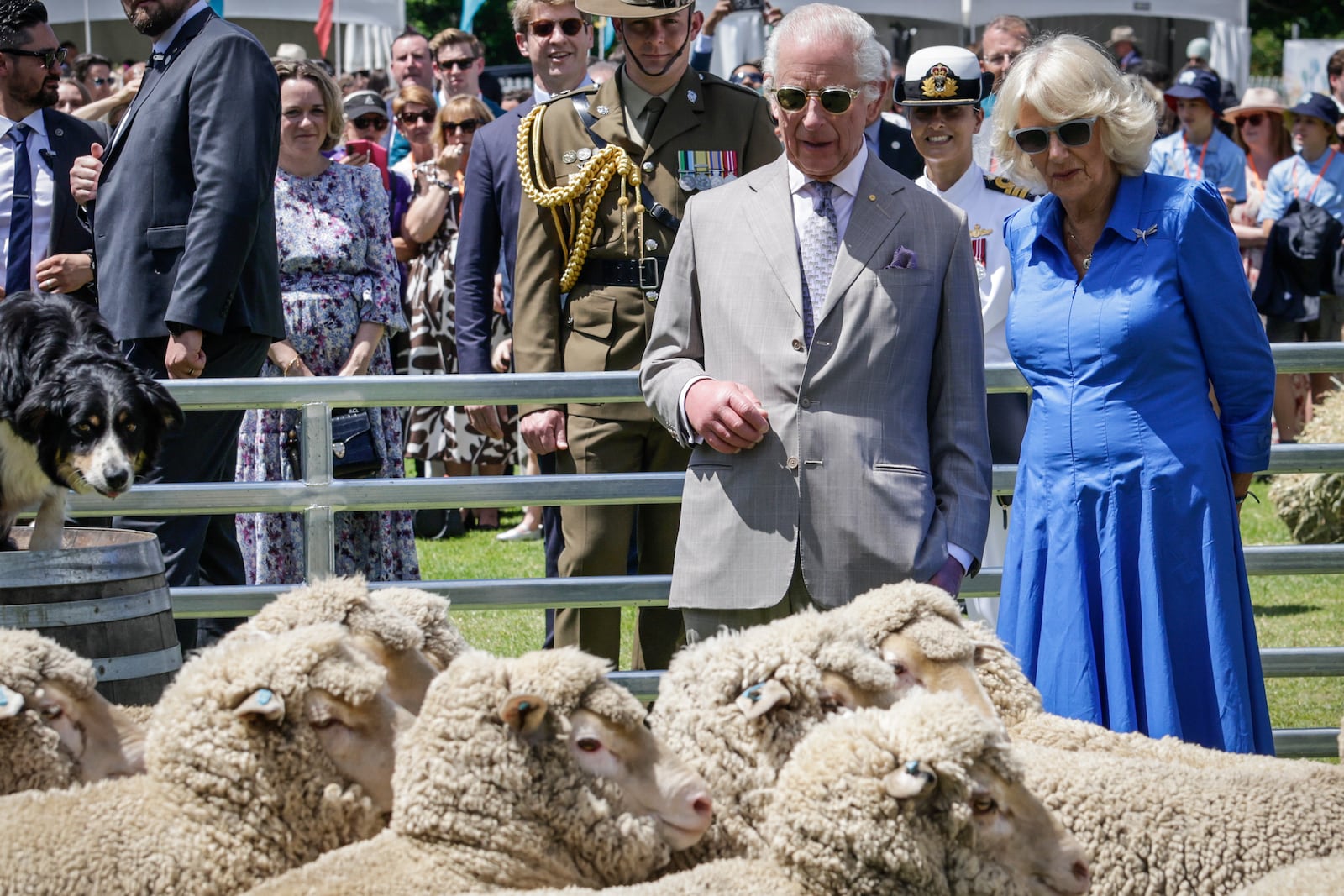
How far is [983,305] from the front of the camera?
16.7 feet

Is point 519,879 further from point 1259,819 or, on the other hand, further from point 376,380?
point 376,380

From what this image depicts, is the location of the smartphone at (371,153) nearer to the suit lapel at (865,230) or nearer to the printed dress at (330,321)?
the printed dress at (330,321)

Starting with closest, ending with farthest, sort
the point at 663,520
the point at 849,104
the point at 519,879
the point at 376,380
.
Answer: the point at 519,879 → the point at 849,104 → the point at 376,380 → the point at 663,520

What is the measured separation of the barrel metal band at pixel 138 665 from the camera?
3086 millimetres

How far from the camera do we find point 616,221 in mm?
4559

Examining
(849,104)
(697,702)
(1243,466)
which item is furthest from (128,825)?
(1243,466)

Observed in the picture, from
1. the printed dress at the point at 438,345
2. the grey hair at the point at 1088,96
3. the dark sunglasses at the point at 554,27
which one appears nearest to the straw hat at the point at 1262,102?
the printed dress at the point at 438,345

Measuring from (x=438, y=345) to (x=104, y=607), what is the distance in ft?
18.5

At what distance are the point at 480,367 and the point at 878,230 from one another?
2.35 meters

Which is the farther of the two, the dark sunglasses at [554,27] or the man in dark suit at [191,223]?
the dark sunglasses at [554,27]

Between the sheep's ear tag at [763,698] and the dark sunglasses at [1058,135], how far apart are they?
1.63m

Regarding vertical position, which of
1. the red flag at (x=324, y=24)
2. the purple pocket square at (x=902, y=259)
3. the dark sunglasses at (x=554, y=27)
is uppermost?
the red flag at (x=324, y=24)

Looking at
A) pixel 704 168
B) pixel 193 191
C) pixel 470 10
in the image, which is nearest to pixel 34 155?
pixel 193 191

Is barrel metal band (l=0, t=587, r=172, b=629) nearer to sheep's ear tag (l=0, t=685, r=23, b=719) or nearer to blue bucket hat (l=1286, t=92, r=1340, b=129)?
sheep's ear tag (l=0, t=685, r=23, b=719)
